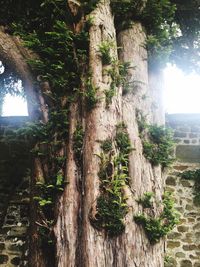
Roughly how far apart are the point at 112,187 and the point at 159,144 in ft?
2.89

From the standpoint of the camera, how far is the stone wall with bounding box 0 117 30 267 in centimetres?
663

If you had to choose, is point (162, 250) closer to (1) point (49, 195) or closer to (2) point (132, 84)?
(1) point (49, 195)

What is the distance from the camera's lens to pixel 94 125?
3490 mm

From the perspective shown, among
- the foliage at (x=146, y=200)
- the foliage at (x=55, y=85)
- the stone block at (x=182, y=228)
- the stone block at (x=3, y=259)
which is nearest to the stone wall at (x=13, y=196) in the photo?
the stone block at (x=3, y=259)

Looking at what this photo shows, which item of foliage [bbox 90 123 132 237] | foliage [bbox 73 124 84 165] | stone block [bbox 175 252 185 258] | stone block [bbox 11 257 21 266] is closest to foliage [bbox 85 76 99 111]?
foliage [bbox 73 124 84 165]

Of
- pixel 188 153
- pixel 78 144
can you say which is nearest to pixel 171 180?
pixel 188 153

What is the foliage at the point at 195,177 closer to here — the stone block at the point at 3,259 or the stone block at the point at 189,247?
the stone block at the point at 189,247

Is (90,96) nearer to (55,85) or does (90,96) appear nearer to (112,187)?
(55,85)

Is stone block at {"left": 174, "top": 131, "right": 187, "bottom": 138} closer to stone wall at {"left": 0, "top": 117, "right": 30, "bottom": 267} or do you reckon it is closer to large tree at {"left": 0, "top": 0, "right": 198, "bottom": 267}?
stone wall at {"left": 0, "top": 117, "right": 30, "bottom": 267}

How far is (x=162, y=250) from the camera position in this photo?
10.9ft

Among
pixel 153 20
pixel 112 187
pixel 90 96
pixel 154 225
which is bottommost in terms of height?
pixel 154 225

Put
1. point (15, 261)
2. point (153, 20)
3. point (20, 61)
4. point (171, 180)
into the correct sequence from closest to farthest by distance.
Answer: point (20, 61), point (153, 20), point (15, 261), point (171, 180)

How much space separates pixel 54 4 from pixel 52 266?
2940mm

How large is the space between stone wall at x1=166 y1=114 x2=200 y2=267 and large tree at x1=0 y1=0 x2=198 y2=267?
11.8ft
